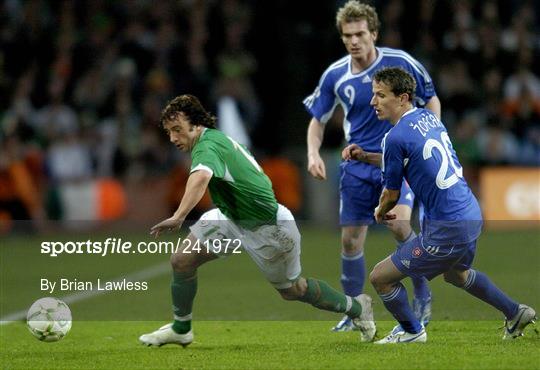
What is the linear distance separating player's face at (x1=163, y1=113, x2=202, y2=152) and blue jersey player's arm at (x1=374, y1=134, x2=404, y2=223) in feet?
4.25

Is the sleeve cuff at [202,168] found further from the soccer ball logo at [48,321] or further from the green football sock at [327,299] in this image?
the soccer ball logo at [48,321]

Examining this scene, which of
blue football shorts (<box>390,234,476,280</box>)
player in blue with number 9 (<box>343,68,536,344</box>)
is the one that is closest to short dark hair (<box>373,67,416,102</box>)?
player in blue with number 9 (<box>343,68,536,344</box>)

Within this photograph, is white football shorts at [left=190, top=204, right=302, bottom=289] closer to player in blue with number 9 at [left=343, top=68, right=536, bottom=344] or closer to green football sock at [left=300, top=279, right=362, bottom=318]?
green football sock at [left=300, top=279, right=362, bottom=318]

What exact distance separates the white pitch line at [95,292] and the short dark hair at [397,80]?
4192 millimetres

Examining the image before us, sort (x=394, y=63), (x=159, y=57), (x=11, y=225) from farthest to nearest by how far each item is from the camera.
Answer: (x=159, y=57)
(x=11, y=225)
(x=394, y=63)

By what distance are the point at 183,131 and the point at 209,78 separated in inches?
450

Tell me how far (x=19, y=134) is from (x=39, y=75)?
5.08ft

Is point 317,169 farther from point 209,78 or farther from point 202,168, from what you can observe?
point 209,78

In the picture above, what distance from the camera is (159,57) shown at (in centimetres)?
2000

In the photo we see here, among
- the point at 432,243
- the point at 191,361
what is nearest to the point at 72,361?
the point at 191,361

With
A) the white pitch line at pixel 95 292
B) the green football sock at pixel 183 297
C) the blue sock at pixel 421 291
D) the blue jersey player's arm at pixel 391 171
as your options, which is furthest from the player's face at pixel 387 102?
the white pitch line at pixel 95 292

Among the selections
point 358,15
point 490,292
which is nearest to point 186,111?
point 358,15

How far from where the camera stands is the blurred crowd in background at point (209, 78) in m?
18.8

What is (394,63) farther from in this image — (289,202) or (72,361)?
(289,202)
